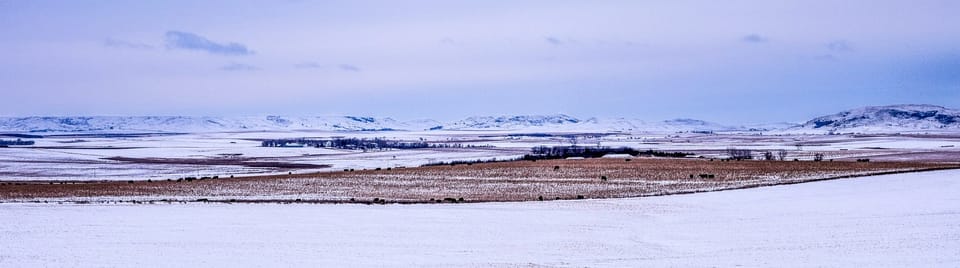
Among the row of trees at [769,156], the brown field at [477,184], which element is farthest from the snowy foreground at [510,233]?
the row of trees at [769,156]

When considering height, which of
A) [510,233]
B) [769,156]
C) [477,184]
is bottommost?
[510,233]

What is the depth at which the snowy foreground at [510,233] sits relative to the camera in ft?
73.2

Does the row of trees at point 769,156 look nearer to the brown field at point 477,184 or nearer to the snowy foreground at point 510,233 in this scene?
the brown field at point 477,184

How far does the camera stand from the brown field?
44031 mm

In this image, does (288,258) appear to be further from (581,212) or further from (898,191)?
(898,191)

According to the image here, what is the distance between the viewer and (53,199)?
1658 inches

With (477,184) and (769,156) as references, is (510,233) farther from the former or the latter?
(769,156)

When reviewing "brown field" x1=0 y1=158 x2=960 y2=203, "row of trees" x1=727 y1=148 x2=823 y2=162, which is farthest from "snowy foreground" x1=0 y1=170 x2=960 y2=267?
"row of trees" x1=727 y1=148 x2=823 y2=162

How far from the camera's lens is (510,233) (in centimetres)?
2864

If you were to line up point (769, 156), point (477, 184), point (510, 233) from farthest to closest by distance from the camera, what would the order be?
point (769, 156)
point (477, 184)
point (510, 233)

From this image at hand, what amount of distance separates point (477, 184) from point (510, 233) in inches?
922

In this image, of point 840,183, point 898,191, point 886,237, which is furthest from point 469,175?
point 886,237

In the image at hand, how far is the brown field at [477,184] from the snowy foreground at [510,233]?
4.99 meters

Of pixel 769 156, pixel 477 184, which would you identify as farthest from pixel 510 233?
pixel 769 156
